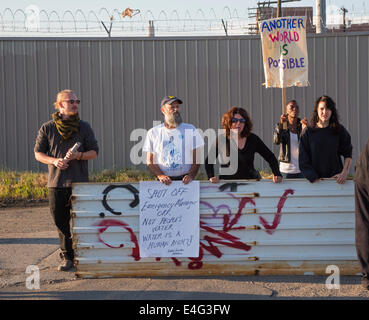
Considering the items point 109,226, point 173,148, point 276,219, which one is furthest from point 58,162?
point 276,219

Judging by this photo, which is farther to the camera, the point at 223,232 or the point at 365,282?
the point at 223,232

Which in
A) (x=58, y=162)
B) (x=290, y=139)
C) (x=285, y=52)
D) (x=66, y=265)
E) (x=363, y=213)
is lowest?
(x=66, y=265)

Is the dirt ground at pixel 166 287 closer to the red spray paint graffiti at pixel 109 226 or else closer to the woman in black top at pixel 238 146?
the red spray paint graffiti at pixel 109 226

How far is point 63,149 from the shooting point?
626cm

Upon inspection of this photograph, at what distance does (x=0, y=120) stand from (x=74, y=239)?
9.69 meters

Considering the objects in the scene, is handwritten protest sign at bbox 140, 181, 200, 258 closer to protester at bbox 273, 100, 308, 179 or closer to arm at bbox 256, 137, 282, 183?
arm at bbox 256, 137, 282, 183

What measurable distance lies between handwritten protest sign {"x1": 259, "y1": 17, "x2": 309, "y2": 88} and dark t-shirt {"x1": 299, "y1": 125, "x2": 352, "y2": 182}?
164 inches

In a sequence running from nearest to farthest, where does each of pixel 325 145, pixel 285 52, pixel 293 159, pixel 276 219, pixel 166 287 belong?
pixel 166 287 → pixel 276 219 → pixel 325 145 → pixel 293 159 → pixel 285 52

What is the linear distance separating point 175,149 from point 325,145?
1.68 meters

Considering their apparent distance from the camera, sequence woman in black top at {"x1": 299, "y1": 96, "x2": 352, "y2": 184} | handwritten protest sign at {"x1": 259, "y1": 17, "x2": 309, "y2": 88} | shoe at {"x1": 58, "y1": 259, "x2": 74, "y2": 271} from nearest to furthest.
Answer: woman in black top at {"x1": 299, "y1": 96, "x2": 352, "y2": 184}
shoe at {"x1": 58, "y1": 259, "x2": 74, "y2": 271}
handwritten protest sign at {"x1": 259, "y1": 17, "x2": 309, "y2": 88}

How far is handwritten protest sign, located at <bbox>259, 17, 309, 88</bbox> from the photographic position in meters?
10.1

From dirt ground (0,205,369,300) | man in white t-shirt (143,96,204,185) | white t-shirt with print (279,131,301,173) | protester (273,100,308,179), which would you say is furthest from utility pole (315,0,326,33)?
dirt ground (0,205,369,300)

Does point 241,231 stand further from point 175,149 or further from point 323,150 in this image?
point 323,150
